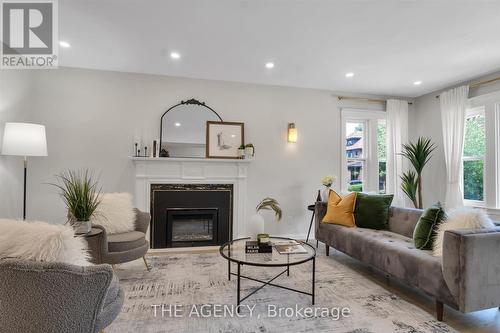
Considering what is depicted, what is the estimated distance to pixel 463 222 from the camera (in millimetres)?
2059

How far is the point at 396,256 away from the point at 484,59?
113 inches

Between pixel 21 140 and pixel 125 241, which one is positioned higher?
pixel 21 140

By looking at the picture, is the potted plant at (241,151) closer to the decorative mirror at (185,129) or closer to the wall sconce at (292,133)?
the decorative mirror at (185,129)

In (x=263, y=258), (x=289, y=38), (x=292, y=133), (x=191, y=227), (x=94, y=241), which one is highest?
(x=289, y=38)

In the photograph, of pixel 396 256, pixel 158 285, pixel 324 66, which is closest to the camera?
pixel 396 256

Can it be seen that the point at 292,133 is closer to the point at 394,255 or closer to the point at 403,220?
the point at 403,220

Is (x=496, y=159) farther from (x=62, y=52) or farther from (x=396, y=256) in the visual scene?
(x=62, y=52)

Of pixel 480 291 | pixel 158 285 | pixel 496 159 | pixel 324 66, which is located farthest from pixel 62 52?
pixel 496 159

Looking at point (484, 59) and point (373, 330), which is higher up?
point (484, 59)

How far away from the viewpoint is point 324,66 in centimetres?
357

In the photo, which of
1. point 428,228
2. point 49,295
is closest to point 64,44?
point 49,295

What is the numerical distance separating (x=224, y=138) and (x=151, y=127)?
43.1 inches

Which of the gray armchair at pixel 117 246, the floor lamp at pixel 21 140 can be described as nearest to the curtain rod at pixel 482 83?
the gray armchair at pixel 117 246

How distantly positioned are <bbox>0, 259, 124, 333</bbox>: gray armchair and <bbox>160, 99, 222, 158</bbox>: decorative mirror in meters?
2.76
